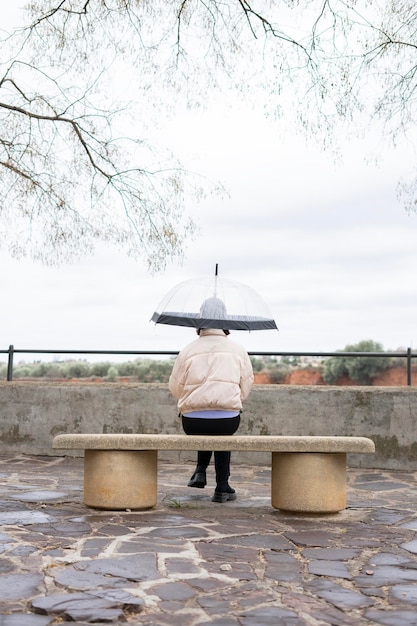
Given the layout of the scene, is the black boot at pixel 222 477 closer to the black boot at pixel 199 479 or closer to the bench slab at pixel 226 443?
the black boot at pixel 199 479

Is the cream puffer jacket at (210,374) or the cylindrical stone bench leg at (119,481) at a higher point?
the cream puffer jacket at (210,374)

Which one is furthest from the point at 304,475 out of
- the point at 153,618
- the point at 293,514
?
the point at 153,618

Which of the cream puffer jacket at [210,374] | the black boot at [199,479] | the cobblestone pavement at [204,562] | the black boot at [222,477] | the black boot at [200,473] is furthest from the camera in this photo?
the black boot at [199,479]

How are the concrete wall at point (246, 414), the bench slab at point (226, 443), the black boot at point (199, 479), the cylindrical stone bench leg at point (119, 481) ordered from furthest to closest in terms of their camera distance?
1. the concrete wall at point (246, 414)
2. the black boot at point (199, 479)
3. the cylindrical stone bench leg at point (119, 481)
4. the bench slab at point (226, 443)

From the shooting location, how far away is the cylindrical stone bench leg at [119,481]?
24.6 ft

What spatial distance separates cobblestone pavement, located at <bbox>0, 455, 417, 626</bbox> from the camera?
4.50 meters

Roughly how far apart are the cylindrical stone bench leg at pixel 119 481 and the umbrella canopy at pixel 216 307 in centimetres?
130

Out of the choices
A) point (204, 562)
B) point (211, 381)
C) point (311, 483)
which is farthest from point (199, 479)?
point (204, 562)

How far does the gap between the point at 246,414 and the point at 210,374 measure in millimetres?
3879

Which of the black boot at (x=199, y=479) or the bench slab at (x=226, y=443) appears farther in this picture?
the black boot at (x=199, y=479)

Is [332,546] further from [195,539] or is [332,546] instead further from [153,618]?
[153,618]

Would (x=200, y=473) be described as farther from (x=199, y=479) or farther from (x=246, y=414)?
(x=246, y=414)

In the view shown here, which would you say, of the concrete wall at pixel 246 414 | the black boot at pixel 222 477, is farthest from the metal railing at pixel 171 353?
the black boot at pixel 222 477

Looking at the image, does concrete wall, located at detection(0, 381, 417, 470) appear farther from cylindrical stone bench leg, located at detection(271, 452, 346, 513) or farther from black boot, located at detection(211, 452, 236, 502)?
cylindrical stone bench leg, located at detection(271, 452, 346, 513)
